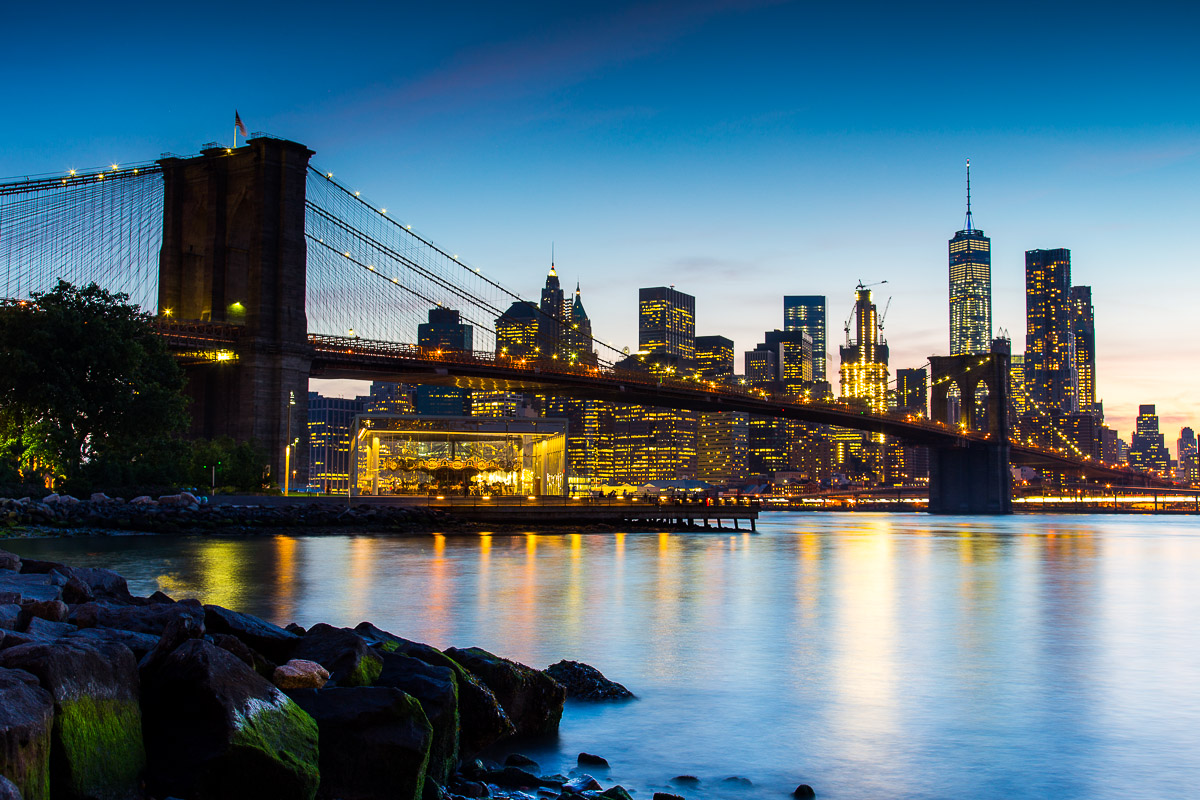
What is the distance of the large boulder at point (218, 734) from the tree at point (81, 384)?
4149 cm

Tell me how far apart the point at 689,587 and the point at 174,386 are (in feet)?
104

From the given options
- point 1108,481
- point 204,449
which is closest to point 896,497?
point 1108,481

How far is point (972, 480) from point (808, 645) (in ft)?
350

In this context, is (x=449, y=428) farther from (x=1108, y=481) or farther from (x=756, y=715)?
(x=1108, y=481)

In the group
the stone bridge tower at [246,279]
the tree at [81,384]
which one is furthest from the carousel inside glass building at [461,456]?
the tree at [81,384]

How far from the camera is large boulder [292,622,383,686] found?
27.3 ft

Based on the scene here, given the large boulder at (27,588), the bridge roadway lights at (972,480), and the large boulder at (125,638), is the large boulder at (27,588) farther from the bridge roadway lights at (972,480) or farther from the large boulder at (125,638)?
the bridge roadway lights at (972,480)

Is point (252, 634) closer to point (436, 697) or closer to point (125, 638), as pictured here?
point (125, 638)

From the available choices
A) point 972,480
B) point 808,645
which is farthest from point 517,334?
point 808,645

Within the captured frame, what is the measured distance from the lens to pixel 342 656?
27.9ft

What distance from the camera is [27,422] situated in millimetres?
46031

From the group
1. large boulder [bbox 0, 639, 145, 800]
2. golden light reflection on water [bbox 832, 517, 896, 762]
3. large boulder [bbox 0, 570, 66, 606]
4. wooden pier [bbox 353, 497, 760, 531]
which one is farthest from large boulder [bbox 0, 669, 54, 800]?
wooden pier [bbox 353, 497, 760, 531]

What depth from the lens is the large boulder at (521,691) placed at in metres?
10.2

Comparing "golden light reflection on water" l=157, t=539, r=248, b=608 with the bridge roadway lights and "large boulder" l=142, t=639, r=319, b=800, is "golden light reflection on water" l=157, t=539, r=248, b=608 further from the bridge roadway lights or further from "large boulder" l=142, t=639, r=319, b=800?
the bridge roadway lights
